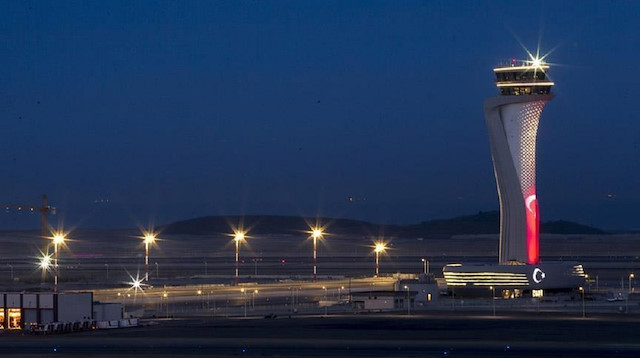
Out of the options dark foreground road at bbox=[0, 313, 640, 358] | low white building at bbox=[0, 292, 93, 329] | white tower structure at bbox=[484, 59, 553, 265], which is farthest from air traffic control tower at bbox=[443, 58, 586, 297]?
low white building at bbox=[0, 292, 93, 329]

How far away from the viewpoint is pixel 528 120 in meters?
97.0

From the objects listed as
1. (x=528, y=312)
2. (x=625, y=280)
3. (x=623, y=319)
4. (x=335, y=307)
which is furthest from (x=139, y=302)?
(x=625, y=280)

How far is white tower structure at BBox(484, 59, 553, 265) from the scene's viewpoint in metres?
96.9

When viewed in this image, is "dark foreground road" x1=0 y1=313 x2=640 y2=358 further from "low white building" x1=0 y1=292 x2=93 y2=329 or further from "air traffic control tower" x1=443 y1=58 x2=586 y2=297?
"air traffic control tower" x1=443 y1=58 x2=586 y2=297

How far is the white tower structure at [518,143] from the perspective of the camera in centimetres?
9694

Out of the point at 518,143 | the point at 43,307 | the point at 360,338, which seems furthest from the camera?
the point at 518,143

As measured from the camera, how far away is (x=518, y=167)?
3821 inches

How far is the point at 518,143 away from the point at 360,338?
3896 cm

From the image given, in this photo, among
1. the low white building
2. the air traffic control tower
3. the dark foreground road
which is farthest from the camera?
the air traffic control tower

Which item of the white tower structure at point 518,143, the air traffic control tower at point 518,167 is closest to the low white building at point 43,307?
the air traffic control tower at point 518,167

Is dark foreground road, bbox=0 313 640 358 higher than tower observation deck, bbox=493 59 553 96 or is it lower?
lower

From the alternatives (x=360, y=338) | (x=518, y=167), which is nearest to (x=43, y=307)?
(x=360, y=338)

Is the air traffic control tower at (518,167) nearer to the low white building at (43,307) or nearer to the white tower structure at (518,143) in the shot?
the white tower structure at (518,143)

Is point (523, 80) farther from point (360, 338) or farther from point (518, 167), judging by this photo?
point (360, 338)
